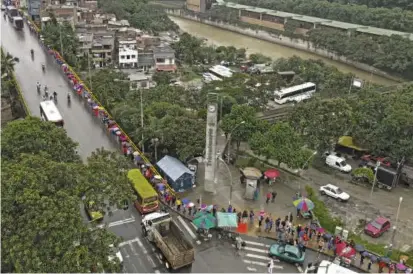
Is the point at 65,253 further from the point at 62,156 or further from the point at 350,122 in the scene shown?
the point at 350,122

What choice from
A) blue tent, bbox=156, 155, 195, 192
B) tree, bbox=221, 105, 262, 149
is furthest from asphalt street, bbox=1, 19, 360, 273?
tree, bbox=221, 105, 262, 149

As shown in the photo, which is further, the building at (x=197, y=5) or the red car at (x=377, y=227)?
the building at (x=197, y=5)

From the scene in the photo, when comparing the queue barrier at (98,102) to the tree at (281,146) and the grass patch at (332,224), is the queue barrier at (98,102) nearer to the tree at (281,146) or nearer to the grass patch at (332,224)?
the tree at (281,146)

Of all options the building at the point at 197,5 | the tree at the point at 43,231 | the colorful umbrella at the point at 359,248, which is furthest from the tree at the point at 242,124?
the building at the point at 197,5

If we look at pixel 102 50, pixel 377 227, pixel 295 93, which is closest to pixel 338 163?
pixel 377 227

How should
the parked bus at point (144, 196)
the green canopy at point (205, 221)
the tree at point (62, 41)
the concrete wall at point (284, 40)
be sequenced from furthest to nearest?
the concrete wall at point (284, 40) → the tree at point (62, 41) → the parked bus at point (144, 196) → the green canopy at point (205, 221)

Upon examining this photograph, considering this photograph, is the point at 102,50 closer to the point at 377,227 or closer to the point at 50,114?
the point at 50,114
